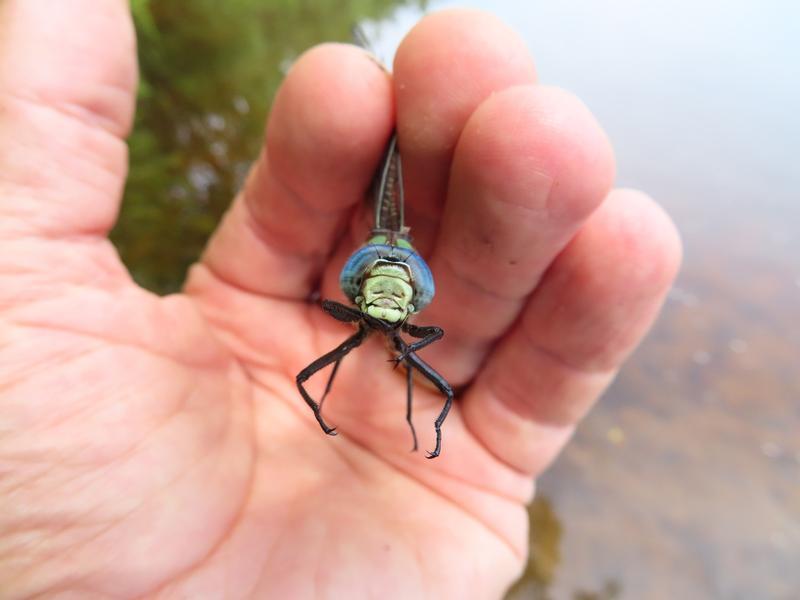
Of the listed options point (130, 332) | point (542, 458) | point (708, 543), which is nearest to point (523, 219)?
point (542, 458)

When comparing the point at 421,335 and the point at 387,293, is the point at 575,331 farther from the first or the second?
the point at 387,293

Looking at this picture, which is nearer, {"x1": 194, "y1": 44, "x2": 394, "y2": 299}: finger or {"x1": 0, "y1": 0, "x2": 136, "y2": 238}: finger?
{"x1": 0, "y1": 0, "x2": 136, "y2": 238}: finger

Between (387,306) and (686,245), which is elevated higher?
(387,306)

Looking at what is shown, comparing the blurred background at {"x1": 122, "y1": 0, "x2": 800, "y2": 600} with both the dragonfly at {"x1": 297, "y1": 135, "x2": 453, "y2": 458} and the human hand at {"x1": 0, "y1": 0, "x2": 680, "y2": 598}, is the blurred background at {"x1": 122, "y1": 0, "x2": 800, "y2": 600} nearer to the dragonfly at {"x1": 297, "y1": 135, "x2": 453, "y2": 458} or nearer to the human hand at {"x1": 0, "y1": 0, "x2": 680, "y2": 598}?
the human hand at {"x1": 0, "y1": 0, "x2": 680, "y2": 598}

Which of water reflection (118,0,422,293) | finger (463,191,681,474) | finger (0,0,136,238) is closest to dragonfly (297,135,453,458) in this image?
finger (463,191,681,474)

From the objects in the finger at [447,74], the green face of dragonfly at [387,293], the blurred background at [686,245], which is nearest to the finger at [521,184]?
the finger at [447,74]

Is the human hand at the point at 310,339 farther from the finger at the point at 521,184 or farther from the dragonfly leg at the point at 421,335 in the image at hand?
the dragonfly leg at the point at 421,335

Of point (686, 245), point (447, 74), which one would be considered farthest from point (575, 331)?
point (686, 245)
